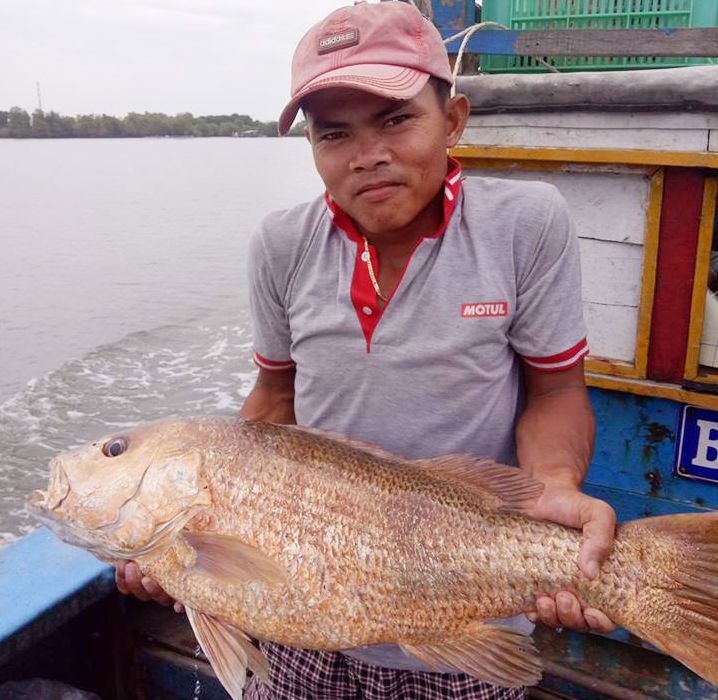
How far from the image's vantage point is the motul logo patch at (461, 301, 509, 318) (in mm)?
2262

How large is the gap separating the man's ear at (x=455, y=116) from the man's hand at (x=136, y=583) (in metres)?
1.58

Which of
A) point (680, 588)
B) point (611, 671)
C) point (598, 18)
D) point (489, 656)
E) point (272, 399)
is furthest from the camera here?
point (598, 18)

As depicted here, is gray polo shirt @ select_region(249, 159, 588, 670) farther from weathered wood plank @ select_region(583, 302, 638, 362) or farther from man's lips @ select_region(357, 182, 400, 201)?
weathered wood plank @ select_region(583, 302, 638, 362)

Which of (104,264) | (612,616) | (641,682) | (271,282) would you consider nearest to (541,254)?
(271,282)

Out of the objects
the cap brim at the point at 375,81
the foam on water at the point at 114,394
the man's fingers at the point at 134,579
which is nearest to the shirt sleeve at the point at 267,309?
the cap brim at the point at 375,81

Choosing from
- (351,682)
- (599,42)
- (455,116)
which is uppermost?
(599,42)

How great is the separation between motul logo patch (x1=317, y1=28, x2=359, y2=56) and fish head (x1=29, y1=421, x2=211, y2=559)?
1157mm

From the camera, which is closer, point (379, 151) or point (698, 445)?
point (379, 151)

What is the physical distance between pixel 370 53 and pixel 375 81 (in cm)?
13

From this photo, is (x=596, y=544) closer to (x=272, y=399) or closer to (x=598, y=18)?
(x=272, y=399)

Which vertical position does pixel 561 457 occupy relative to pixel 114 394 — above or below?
above

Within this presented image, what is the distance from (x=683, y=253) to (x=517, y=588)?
1826 millimetres

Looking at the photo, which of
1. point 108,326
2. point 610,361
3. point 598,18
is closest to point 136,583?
point 610,361

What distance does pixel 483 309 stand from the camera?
226 cm
